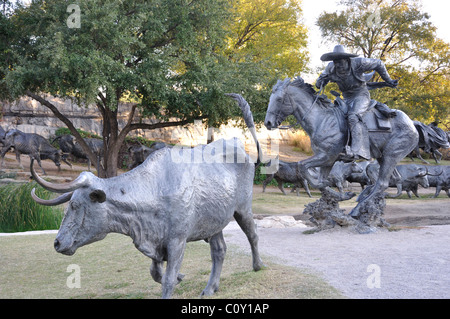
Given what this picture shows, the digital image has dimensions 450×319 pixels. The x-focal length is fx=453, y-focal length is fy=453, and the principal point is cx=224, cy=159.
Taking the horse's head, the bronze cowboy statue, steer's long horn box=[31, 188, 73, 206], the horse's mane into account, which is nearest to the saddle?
the bronze cowboy statue

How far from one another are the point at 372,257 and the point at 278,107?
3163 mm

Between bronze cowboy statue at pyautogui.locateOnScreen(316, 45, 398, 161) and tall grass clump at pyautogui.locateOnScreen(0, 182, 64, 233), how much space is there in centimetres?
644

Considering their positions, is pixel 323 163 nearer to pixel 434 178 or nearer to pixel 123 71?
pixel 123 71

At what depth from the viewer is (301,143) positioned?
34406 mm

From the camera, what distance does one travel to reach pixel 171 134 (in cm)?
3194

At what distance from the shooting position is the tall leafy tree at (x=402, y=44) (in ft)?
82.4

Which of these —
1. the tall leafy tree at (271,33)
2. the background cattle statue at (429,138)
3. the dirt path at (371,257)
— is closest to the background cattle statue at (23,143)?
the tall leafy tree at (271,33)

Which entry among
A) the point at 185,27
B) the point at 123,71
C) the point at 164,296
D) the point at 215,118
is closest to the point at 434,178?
the point at 215,118

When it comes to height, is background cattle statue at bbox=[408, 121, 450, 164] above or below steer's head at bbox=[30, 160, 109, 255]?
above

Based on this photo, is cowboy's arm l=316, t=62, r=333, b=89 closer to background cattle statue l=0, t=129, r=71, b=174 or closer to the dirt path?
the dirt path

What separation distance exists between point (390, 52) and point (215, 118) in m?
14.2

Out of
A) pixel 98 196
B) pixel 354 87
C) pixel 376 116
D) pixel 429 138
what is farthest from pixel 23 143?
pixel 98 196

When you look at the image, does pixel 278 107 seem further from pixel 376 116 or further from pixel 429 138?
pixel 429 138

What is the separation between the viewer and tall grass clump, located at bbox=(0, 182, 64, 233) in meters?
9.70
